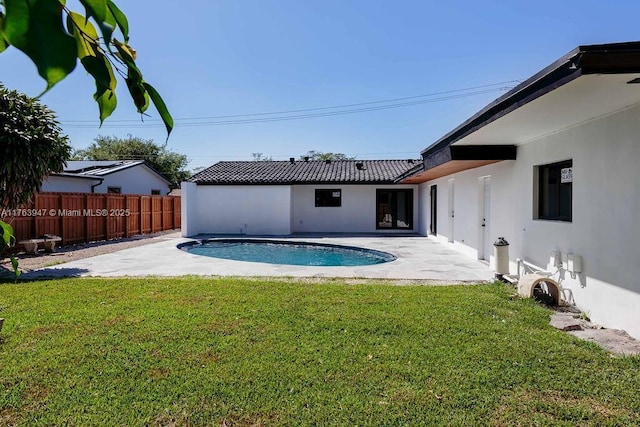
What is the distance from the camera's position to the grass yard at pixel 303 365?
353cm

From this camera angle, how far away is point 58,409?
3.57m

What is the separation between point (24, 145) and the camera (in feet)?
31.1

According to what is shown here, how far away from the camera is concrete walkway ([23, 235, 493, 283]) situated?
398 inches

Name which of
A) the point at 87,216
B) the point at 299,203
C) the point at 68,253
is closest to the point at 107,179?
the point at 87,216

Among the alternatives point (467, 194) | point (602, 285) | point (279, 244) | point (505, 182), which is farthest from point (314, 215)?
point (602, 285)

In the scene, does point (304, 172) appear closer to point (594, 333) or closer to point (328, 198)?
point (328, 198)

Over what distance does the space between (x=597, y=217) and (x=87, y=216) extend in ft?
60.5

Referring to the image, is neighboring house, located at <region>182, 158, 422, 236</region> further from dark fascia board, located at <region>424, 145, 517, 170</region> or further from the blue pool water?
dark fascia board, located at <region>424, 145, 517, 170</region>

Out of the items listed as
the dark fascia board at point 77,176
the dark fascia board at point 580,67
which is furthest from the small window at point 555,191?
the dark fascia board at point 77,176

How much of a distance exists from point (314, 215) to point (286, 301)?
16.4m

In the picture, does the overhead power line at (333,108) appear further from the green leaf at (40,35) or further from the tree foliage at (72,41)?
the green leaf at (40,35)

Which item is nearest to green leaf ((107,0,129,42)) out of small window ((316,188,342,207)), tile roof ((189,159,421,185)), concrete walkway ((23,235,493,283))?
concrete walkway ((23,235,493,283))

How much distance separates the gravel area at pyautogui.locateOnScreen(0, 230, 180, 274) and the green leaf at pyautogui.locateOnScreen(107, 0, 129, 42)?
12.7 meters

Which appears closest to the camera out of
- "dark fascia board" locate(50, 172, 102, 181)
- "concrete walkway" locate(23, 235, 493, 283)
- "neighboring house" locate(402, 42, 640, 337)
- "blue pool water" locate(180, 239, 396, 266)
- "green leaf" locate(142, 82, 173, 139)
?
"green leaf" locate(142, 82, 173, 139)
